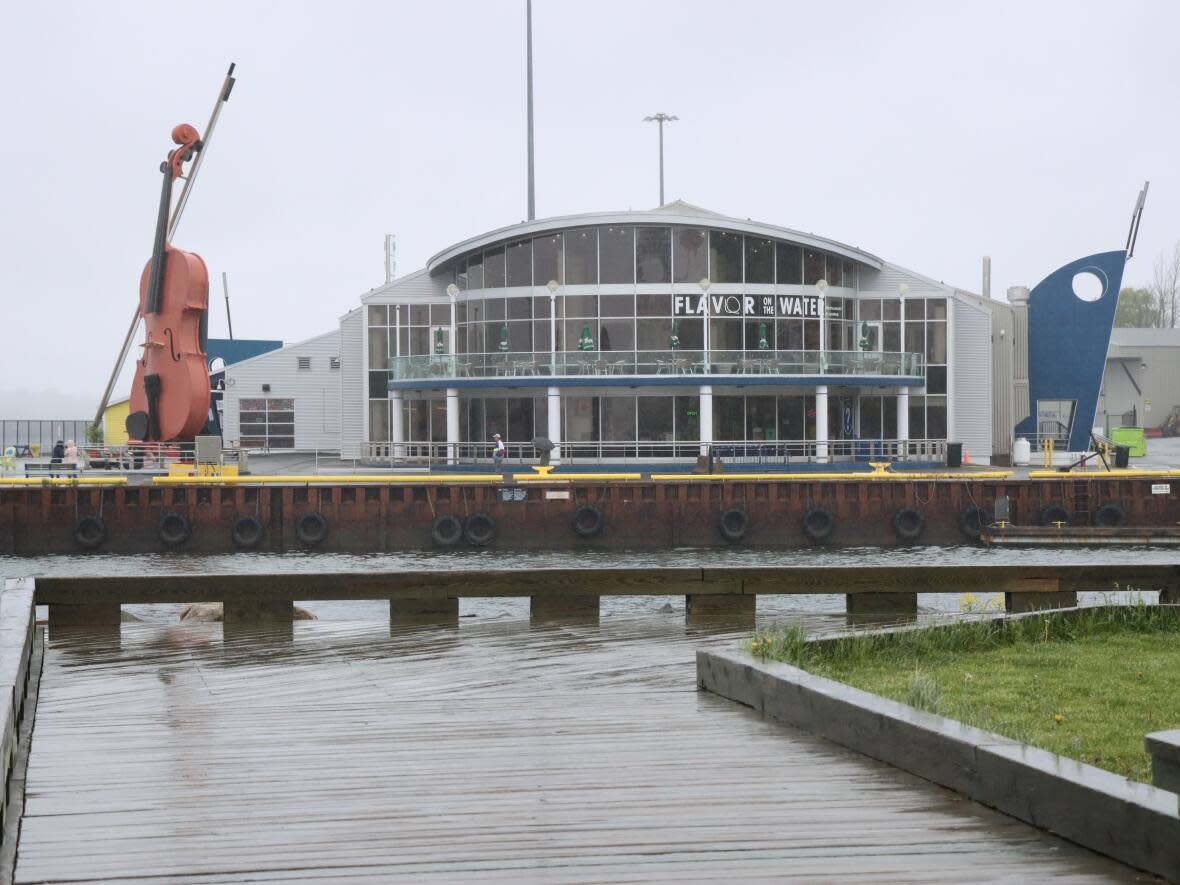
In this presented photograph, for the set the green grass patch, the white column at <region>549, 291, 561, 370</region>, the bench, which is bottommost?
the green grass patch

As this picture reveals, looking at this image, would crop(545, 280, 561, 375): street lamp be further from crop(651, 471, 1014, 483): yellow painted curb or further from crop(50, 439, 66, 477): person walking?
crop(50, 439, 66, 477): person walking

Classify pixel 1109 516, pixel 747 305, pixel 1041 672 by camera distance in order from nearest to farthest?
pixel 1041 672 → pixel 1109 516 → pixel 747 305

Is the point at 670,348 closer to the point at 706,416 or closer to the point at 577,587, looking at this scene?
the point at 706,416

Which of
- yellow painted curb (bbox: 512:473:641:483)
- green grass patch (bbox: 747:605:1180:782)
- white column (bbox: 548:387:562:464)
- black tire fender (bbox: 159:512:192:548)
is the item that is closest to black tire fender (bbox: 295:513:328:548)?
black tire fender (bbox: 159:512:192:548)

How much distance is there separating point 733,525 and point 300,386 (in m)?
32.6

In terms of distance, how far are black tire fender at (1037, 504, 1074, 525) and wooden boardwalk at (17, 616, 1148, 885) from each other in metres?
34.9

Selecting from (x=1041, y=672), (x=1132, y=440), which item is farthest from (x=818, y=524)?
(x=1132, y=440)

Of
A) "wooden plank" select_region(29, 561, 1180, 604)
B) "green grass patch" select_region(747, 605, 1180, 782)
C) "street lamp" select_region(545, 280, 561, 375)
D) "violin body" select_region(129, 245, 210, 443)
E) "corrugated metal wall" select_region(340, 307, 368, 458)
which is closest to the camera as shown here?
"green grass patch" select_region(747, 605, 1180, 782)

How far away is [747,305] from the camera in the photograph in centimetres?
5912

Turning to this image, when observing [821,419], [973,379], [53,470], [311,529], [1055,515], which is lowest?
[311,529]

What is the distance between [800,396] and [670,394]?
4.88m

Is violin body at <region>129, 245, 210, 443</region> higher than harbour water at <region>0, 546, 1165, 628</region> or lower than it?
higher

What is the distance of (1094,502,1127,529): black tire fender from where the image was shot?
44969mm

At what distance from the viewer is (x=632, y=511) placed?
44.3 metres
